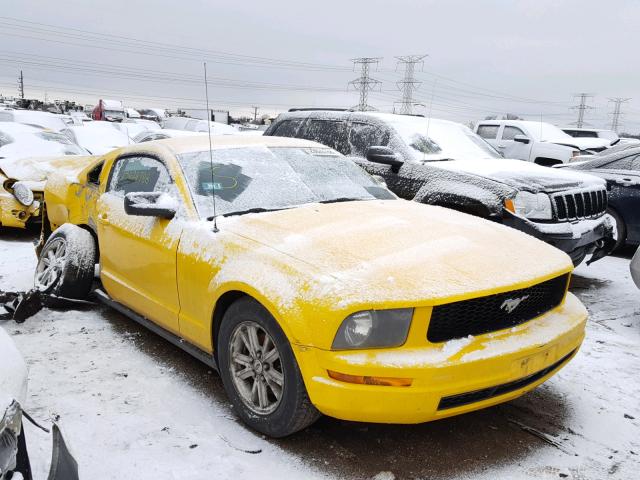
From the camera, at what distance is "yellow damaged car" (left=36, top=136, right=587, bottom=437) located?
98.3 inches

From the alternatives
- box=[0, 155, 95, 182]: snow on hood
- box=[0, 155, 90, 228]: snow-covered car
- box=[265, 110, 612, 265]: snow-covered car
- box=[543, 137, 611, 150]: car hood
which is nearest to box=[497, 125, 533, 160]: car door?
box=[543, 137, 611, 150]: car hood

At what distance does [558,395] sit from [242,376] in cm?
192

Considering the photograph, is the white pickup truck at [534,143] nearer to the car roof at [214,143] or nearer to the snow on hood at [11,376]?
the car roof at [214,143]

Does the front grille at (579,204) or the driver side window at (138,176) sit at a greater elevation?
the driver side window at (138,176)

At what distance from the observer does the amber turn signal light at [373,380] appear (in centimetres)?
246

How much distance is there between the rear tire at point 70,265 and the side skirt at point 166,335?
162mm

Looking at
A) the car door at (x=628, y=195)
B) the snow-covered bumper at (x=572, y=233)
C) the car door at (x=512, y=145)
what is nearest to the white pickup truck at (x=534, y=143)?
the car door at (x=512, y=145)

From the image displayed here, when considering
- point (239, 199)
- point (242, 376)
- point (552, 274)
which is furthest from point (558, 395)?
point (239, 199)

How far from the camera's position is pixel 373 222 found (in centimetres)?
337

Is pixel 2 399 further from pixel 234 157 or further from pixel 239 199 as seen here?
pixel 234 157

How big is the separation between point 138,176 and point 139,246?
653mm

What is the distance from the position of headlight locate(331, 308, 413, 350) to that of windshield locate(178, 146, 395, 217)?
1.30 meters

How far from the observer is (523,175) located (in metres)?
5.50

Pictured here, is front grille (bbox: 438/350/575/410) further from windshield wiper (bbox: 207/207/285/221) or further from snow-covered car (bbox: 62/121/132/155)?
snow-covered car (bbox: 62/121/132/155)
